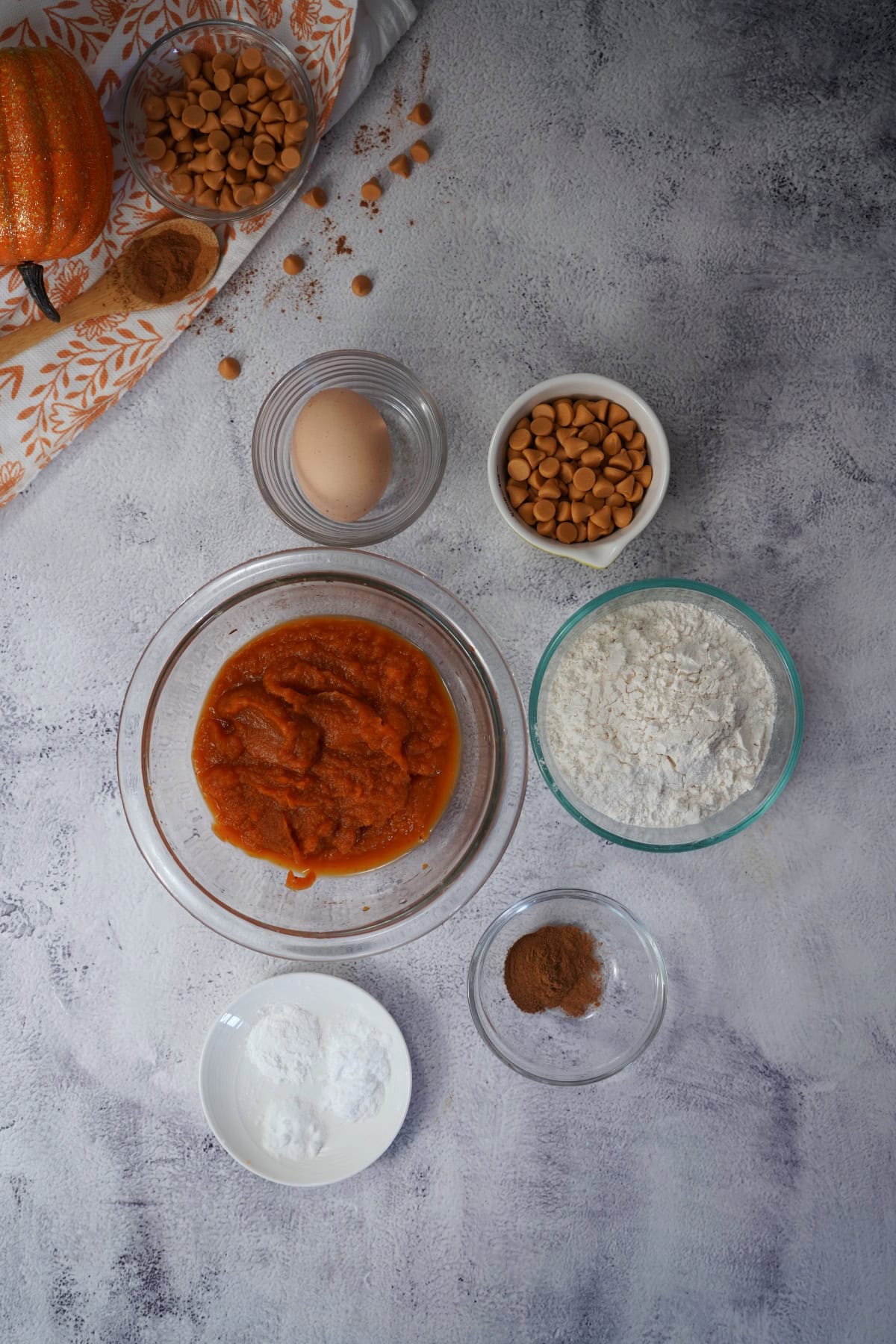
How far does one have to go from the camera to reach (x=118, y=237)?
82.0 inches

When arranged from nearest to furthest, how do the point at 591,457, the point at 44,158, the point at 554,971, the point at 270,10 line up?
the point at 44,158, the point at 591,457, the point at 270,10, the point at 554,971

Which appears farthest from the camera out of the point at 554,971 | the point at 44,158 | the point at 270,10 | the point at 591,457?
the point at 554,971

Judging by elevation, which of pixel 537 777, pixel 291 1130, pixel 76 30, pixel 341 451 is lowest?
pixel 291 1130

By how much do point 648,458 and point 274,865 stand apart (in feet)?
4.35

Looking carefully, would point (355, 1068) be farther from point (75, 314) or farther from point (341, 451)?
point (75, 314)

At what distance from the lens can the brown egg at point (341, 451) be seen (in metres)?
1.85

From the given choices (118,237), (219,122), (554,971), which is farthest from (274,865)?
(219,122)

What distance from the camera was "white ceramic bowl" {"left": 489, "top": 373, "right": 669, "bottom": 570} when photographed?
6.27 ft

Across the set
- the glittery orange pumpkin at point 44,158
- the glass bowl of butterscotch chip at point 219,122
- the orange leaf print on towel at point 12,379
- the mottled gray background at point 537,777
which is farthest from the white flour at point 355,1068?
the glass bowl of butterscotch chip at point 219,122

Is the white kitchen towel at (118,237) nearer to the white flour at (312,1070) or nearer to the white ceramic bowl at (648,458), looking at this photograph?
the white ceramic bowl at (648,458)

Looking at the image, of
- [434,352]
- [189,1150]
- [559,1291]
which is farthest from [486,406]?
[559,1291]

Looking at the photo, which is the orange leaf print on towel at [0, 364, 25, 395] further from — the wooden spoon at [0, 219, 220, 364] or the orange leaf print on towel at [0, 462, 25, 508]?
the orange leaf print on towel at [0, 462, 25, 508]

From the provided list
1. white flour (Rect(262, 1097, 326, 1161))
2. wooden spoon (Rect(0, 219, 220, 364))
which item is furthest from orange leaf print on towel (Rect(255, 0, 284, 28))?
white flour (Rect(262, 1097, 326, 1161))

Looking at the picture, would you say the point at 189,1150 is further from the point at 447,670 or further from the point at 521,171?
the point at 521,171
